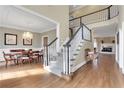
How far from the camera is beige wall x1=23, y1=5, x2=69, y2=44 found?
17.0 ft

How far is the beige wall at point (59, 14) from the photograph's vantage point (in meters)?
5.18

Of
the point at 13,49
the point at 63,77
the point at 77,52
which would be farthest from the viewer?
the point at 13,49

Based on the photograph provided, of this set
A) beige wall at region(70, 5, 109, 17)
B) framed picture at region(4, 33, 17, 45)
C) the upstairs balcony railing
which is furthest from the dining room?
beige wall at region(70, 5, 109, 17)

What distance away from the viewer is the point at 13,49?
8.10m

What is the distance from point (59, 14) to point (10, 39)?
4028mm

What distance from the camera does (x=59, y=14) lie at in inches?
257

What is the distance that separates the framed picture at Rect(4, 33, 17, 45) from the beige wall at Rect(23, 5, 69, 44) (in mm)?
3816

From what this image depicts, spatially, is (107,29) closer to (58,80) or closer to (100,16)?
(100,16)

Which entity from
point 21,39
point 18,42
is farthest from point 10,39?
point 21,39

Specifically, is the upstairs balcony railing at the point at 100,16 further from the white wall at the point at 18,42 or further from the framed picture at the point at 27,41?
the framed picture at the point at 27,41

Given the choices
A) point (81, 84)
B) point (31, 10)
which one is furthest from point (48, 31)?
point (81, 84)

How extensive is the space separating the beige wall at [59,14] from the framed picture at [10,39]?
3.82m
